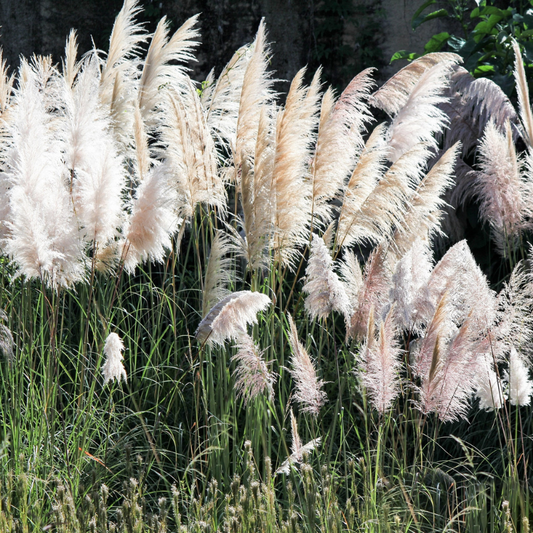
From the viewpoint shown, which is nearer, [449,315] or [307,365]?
[307,365]

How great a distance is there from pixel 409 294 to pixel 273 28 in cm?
536

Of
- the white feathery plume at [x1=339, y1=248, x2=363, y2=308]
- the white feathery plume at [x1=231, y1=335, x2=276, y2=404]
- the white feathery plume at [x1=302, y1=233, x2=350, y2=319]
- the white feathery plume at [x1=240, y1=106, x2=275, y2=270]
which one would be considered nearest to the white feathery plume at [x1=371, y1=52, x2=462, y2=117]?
the white feathery plume at [x1=240, y1=106, x2=275, y2=270]

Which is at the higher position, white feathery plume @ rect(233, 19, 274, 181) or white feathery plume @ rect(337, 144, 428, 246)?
white feathery plume @ rect(233, 19, 274, 181)

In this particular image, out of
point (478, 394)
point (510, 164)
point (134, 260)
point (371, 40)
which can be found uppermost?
point (371, 40)

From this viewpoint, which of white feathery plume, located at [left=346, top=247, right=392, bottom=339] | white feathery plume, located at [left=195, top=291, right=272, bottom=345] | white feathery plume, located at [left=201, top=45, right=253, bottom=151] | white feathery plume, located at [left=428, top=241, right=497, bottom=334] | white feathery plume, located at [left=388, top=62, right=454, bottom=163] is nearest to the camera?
white feathery plume, located at [left=195, top=291, right=272, bottom=345]

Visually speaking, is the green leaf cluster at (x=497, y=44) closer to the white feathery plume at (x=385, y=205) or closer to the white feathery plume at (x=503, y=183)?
the white feathery plume at (x=503, y=183)

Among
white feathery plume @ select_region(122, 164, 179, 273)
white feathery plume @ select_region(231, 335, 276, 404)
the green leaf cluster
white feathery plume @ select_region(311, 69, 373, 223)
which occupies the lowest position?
white feathery plume @ select_region(231, 335, 276, 404)

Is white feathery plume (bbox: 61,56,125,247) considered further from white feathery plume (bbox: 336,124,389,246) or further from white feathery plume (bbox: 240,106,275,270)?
white feathery plume (bbox: 336,124,389,246)

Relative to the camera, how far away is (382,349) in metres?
2.52

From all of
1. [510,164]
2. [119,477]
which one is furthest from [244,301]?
[510,164]

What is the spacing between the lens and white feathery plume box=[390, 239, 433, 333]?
9.32ft

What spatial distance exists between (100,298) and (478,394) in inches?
86.5

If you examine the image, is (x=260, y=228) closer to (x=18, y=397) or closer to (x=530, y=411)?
(x=18, y=397)

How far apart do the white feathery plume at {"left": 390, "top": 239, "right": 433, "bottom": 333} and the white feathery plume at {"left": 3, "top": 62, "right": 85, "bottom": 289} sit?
4.47ft
